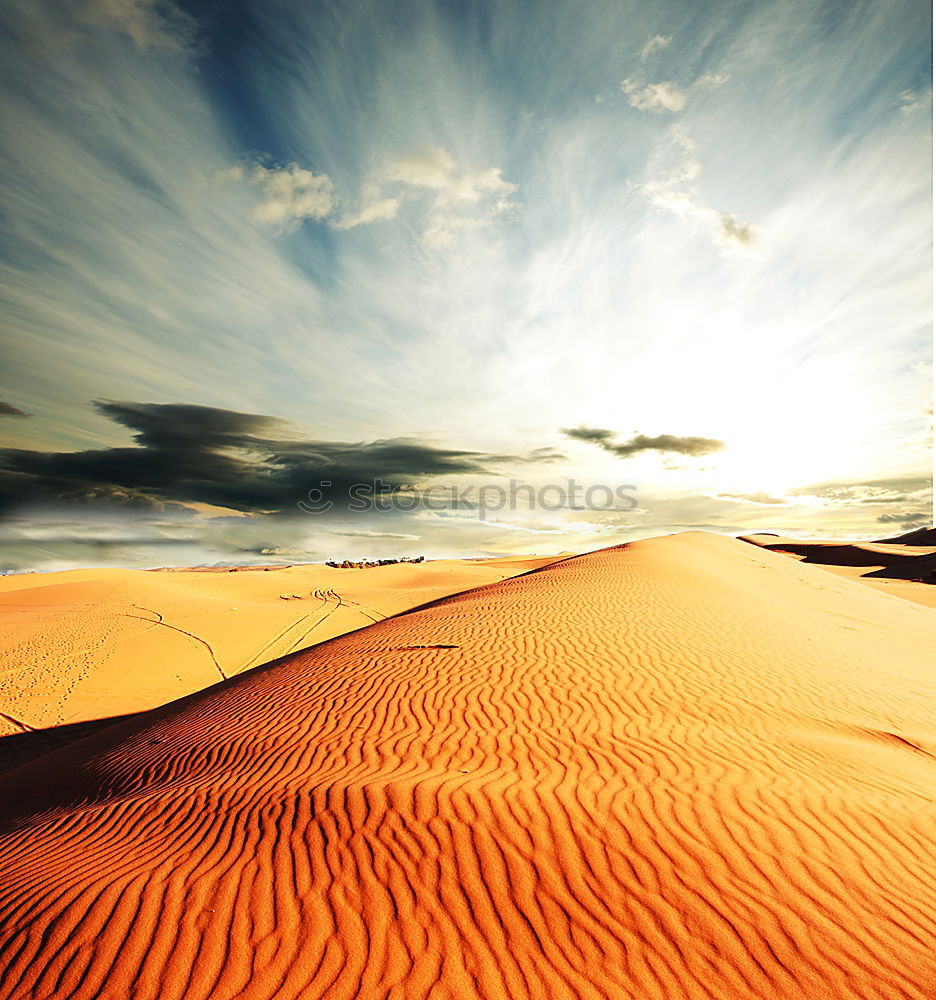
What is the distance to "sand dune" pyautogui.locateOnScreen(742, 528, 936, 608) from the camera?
34062mm

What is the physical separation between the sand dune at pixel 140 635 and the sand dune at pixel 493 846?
6670mm

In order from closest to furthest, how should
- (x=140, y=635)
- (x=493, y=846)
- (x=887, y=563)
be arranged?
1. (x=493, y=846)
2. (x=140, y=635)
3. (x=887, y=563)

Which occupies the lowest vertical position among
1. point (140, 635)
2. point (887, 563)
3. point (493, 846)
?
point (887, 563)

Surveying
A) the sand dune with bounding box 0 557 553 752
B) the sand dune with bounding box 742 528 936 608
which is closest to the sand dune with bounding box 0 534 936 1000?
the sand dune with bounding box 0 557 553 752

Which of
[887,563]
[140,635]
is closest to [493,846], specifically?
[140,635]

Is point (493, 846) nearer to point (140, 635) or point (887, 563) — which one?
point (140, 635)

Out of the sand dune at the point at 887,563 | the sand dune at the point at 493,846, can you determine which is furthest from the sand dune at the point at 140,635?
the sand dune at the point at 887,563

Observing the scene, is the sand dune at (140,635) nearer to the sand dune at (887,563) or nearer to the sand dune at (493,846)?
the sand dune at (493,846)

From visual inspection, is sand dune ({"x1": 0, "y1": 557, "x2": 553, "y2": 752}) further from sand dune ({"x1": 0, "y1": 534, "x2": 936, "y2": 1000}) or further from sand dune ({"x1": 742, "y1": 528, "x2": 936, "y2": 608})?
sand dune ({"x1": 742, "y1": 528, "x2": 936, "y2": 608})

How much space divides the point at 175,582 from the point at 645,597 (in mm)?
33010

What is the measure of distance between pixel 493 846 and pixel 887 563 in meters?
66.3

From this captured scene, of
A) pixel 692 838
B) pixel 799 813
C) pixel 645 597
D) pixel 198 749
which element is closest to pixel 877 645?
pixel 645 597

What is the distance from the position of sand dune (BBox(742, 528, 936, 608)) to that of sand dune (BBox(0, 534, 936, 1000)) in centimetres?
3097

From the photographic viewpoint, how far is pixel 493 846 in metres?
4.01
